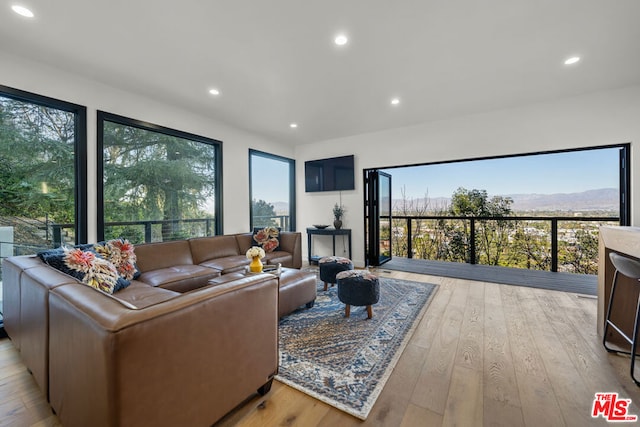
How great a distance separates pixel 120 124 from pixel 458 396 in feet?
14.0

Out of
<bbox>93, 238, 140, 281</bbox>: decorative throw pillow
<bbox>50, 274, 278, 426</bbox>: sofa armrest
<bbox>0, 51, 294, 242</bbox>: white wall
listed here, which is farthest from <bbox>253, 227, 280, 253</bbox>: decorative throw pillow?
<bbox>50, 274, 278, 426</bbox>: sofa armrest

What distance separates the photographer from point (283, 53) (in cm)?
238

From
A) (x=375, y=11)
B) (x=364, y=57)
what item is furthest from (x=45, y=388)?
(x=364, y=57)

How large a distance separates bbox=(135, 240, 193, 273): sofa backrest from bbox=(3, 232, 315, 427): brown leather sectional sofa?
1.12 meters

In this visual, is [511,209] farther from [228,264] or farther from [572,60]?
[228,264]

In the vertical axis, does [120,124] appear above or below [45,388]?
above

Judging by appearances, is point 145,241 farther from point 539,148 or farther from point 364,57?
point 539,148

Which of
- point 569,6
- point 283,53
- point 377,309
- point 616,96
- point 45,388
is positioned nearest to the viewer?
point 45,388

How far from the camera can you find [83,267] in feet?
6.33

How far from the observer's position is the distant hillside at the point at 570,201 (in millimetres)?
4257

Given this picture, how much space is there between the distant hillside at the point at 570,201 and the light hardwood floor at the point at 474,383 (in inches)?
114

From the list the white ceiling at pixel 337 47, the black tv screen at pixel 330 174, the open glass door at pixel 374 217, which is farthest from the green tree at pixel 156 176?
the open glass door at pixel 374 217

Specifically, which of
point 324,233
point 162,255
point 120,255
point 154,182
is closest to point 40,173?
point 154,182

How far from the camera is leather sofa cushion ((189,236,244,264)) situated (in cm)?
351
